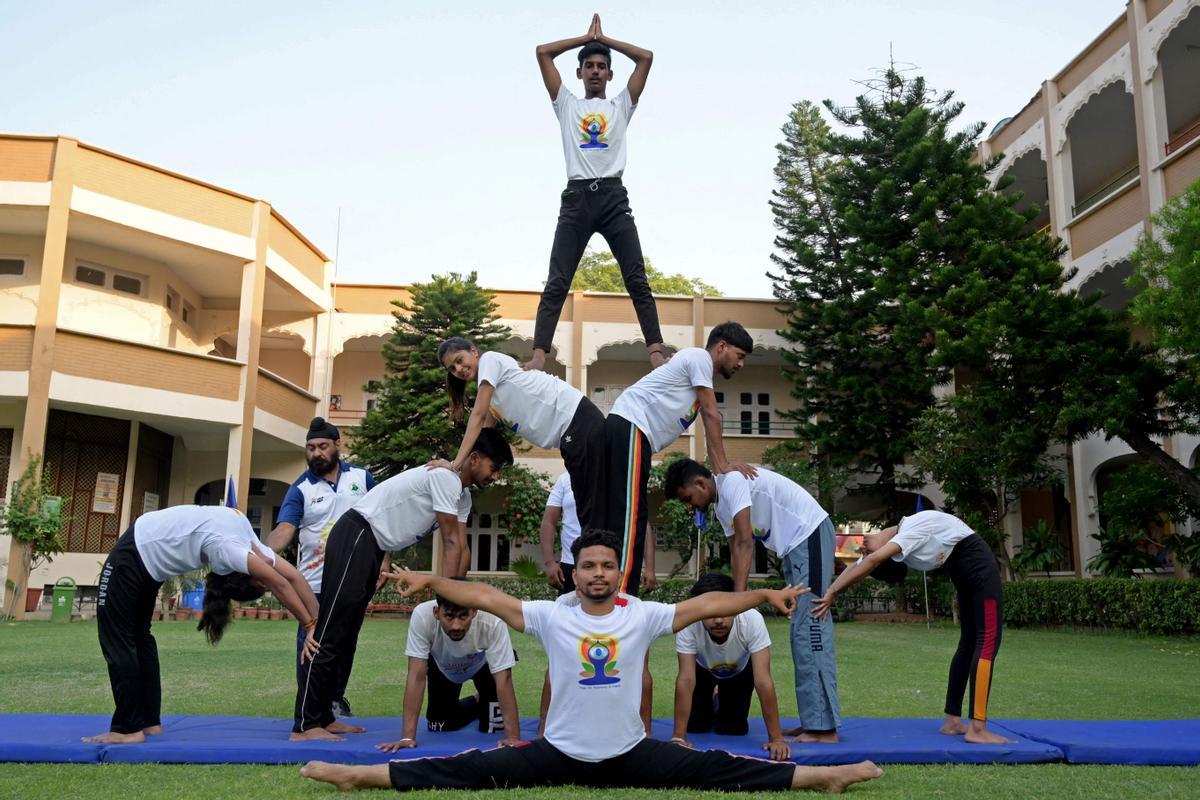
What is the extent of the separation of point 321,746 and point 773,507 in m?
2.84

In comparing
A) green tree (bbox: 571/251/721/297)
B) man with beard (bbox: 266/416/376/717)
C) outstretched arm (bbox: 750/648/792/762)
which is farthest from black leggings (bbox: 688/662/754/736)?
green tree (bbox: 571/251/721/297)

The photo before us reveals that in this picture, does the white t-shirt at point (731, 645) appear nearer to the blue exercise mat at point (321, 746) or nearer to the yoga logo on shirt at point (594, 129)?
the blue exercise mat at point (321, 746)

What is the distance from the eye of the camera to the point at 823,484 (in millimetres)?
23656

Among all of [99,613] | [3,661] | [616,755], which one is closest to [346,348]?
[3,661]

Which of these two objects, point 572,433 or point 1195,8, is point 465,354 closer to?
point 572,433

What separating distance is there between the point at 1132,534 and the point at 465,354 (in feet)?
51.8

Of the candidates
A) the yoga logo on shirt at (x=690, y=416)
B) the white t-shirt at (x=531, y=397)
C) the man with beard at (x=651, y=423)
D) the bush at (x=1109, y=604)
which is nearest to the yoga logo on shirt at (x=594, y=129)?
the man with beard at (x=651, y=423)

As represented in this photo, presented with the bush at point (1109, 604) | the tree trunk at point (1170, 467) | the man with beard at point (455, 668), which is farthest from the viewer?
the tree trunk at point (1170, 467)

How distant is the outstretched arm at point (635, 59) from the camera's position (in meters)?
6.60

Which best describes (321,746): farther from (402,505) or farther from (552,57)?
(552,57)

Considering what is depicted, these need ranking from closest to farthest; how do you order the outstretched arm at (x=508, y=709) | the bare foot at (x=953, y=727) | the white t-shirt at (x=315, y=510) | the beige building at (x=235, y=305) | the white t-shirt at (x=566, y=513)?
1. the outstretched arm at (x=508, y=709)
2. the bare foot at (x=953, y=727)
3. the white t-shirt at (x=315, y=510)
4. the white t-shirt at (x=566, y=513)
5. the beige building at (x=235, y=305)

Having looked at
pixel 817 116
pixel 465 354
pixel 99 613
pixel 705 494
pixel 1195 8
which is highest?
pixel 817 116

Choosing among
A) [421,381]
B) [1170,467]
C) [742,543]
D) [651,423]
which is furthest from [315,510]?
[421,381]

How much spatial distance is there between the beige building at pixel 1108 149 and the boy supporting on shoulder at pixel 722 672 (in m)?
14.6
